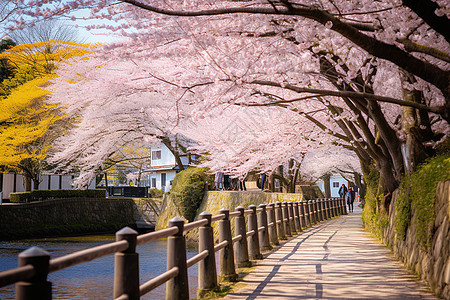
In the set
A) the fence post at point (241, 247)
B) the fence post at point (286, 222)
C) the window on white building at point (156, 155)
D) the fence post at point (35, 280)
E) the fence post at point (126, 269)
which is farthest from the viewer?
the window on white building at point (156, 155)

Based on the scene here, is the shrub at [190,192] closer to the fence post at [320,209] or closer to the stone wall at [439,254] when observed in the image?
the fence post at [320,209]

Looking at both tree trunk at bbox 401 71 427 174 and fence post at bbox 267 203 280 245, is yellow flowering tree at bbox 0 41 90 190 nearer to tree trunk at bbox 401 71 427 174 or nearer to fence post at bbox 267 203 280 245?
fence post at bbox 267 203 280 245

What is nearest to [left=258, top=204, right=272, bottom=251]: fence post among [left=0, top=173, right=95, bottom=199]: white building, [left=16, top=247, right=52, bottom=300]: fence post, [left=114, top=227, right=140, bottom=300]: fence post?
[left=114, top=227, right=140, bottom=300]: fence post

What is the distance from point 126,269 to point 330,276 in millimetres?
4589

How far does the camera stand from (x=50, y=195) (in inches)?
1257

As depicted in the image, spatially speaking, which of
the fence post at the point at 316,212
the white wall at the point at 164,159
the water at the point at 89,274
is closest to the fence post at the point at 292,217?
the water at the point at 89,274

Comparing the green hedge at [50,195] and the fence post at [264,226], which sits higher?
the green hedge at [50,195]

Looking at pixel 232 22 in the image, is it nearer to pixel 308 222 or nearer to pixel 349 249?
pixel 349 249

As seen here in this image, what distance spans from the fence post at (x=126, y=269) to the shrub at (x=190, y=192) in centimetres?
2205

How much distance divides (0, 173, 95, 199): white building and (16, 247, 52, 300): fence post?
3571 centimetres

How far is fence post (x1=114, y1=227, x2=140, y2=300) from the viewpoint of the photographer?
389cm

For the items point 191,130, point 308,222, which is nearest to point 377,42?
point 308,222

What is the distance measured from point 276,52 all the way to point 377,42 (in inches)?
167

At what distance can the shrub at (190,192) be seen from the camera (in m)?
26.0
